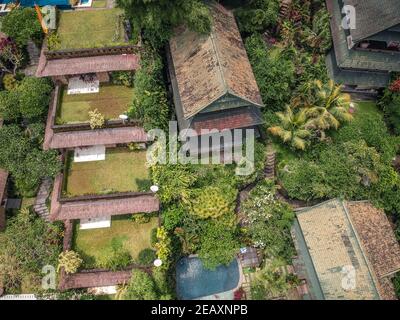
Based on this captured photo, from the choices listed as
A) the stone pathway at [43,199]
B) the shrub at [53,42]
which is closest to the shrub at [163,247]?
the stone pathway at [43,199]

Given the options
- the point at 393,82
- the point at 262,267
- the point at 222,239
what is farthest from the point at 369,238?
the point at 393,82

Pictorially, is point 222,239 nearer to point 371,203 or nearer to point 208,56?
point 371,203

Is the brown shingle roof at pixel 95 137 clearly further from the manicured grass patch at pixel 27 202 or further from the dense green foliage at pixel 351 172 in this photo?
the dense green foliage at pixel 351 172

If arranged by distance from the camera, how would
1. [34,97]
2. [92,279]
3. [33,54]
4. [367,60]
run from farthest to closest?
[33,54] < [367,60] < [34,97] < [92,279]

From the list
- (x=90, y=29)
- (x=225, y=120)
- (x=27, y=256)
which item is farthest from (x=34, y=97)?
(x=225, y=120)

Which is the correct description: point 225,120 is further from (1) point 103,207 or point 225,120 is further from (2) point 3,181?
(2) point 3,181
